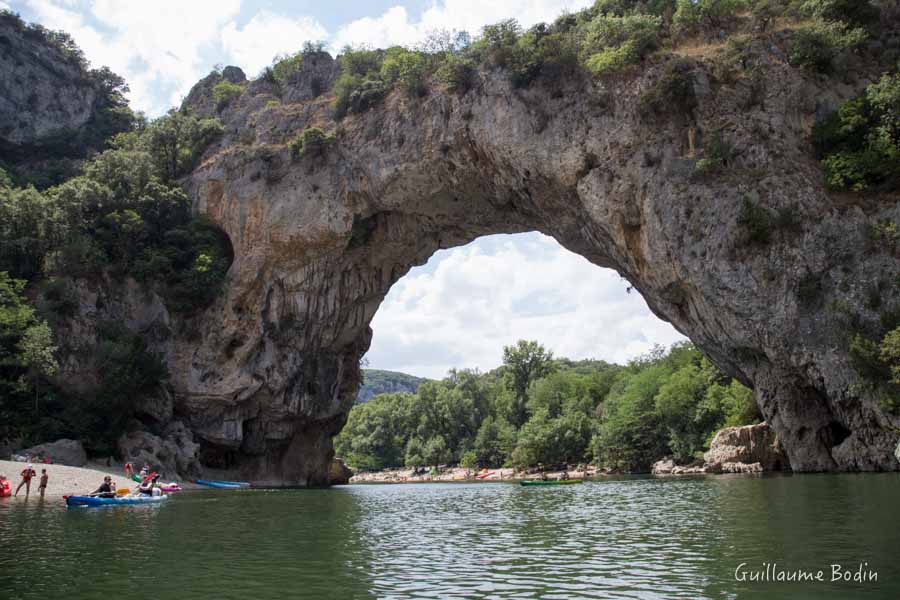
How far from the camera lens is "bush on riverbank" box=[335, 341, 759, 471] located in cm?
5303

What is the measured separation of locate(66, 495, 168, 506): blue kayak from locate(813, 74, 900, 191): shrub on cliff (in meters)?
29.2

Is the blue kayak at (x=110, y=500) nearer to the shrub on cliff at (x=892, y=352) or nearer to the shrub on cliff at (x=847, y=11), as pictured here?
the shrub on cliff at (x=892, y=352)

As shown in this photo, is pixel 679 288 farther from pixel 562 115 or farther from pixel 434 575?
pixel 434 575

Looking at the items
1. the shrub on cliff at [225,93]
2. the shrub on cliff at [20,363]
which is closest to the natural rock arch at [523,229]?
the shrub on cliff at [225,93]

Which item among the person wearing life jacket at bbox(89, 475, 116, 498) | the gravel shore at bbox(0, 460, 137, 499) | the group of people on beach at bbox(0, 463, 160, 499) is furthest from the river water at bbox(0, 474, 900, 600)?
the gravel shore at bbox(0, 460, 137, 499)

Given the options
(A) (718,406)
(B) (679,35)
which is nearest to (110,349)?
(B) (679,35)

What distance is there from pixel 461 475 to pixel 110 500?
5702cm

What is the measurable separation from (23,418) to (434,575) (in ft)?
101

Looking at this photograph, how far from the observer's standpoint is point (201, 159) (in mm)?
47125

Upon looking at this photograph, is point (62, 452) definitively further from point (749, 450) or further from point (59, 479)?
point (749, 450)

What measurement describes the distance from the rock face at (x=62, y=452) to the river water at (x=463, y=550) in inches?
468

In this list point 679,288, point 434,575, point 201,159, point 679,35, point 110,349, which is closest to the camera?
point 434,575

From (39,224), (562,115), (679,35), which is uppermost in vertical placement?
(679,35)

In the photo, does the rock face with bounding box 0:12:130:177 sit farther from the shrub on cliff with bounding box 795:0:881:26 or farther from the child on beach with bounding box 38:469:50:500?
the shrub on cliff with bounding box 795:0:881:26
